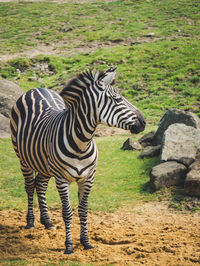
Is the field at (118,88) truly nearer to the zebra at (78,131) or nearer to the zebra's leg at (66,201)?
the zebra's leg at (66,201)

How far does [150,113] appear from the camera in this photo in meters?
16.6

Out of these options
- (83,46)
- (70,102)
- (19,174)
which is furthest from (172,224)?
(83,46)

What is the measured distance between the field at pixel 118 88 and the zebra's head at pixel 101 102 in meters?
0.52

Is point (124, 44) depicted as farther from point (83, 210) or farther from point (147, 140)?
point (83, 210)

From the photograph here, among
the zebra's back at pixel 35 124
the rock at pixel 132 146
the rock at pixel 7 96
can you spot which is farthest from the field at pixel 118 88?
the rock at pixel 7 96

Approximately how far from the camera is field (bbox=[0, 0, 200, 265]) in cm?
556

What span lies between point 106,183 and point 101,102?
16.9 feet

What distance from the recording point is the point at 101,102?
4785 millimetres

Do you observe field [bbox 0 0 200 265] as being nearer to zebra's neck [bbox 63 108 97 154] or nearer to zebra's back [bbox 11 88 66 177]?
zebra's neck [bbox 63 108 97 154]

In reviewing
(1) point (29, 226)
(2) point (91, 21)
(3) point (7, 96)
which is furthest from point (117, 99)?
(2) point (91, 21)

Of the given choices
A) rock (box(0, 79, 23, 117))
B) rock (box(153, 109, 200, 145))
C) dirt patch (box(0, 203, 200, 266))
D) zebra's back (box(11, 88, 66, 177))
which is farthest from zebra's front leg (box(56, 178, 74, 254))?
rock (box(0, 79, 23, 117))

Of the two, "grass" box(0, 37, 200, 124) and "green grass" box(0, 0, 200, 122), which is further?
"green grass" box(0, 0, 200, 122)

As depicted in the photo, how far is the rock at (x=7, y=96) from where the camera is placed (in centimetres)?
1522

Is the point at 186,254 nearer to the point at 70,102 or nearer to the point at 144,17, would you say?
the point at 70,102
